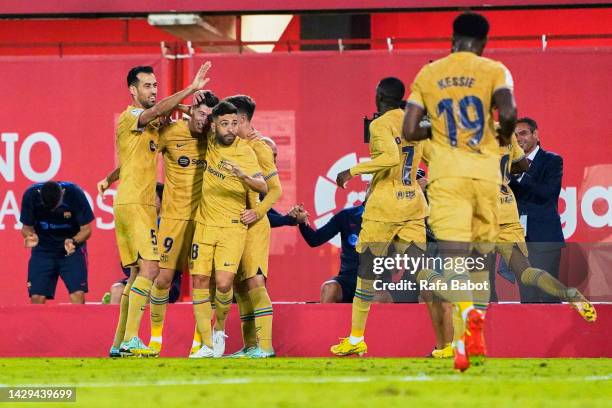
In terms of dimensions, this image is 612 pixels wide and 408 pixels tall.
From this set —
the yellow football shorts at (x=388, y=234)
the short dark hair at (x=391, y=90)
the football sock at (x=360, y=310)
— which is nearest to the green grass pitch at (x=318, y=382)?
the football sock at (x=360, y=310)

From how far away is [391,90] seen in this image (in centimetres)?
961

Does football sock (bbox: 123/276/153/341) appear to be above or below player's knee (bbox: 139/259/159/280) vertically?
below

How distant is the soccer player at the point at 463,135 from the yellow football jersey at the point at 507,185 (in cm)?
235

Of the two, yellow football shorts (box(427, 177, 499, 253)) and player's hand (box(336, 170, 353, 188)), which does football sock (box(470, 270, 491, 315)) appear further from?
player's hand (box(336, 170, 353, 188))

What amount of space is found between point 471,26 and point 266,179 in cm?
290

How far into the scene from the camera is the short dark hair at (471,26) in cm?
756

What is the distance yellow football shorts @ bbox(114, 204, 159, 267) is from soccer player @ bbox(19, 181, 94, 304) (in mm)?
2338

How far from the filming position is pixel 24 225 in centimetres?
1201

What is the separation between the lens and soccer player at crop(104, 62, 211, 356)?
9.58 metres

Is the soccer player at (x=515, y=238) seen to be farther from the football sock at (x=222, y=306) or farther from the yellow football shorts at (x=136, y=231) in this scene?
the yellow football shorts at (x=136, y=231)

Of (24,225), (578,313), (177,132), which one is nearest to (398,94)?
(177,132)

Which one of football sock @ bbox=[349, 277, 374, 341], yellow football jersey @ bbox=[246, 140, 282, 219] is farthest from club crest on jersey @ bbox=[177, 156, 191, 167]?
football sock @ bbox=[349, 277, 374, 341]

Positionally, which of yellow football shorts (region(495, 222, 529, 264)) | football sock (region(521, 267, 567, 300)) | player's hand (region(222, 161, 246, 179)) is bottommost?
football sock (region(521, 267, 567, 300))

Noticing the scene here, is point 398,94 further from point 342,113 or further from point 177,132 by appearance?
point 342,113
